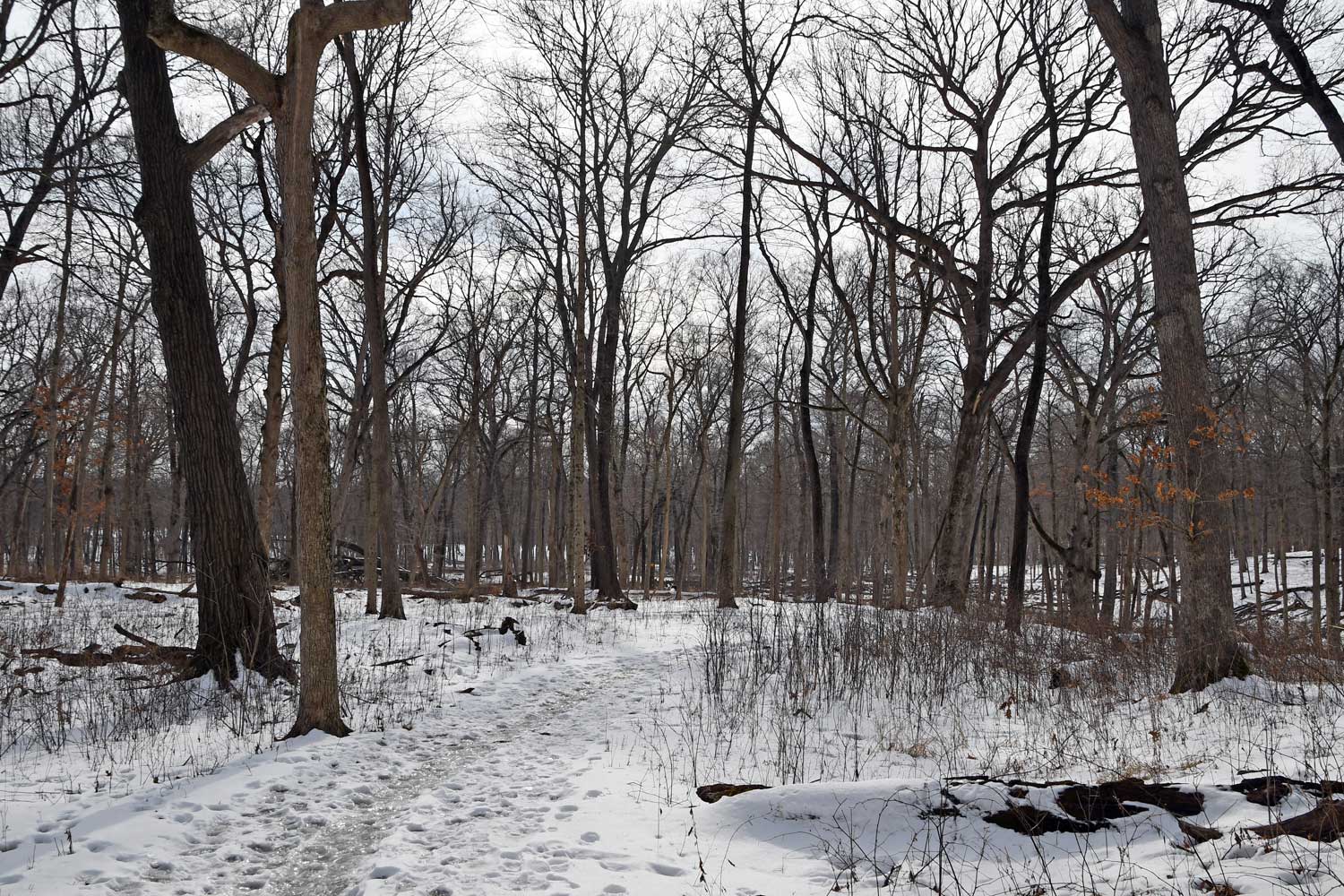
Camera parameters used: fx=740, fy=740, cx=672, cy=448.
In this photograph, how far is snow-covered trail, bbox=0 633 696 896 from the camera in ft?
10.7

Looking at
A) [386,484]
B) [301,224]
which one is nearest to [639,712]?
[301,224]

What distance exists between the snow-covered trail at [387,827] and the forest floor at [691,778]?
0.02m

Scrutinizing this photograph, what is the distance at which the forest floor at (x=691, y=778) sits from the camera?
3.16 m

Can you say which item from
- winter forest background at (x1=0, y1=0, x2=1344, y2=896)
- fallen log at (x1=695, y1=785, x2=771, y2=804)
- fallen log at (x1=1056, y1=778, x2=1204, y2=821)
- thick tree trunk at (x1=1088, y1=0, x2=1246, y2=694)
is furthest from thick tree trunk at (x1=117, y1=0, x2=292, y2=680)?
thick tree trunk at (x1=1088, y1=0, x2=1246, y2=694)

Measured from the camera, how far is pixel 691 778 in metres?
4.67

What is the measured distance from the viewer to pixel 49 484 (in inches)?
763

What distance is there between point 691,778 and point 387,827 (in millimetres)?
1794

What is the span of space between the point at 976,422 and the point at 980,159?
509 cm

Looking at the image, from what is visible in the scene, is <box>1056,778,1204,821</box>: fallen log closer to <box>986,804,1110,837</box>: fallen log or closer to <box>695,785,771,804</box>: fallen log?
<box>986,804,1110,837</box>: fallen log

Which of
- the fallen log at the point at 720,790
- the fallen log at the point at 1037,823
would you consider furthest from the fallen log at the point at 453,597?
the fallen log at the point at 1037,823

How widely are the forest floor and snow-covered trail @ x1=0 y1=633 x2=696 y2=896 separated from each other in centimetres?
2

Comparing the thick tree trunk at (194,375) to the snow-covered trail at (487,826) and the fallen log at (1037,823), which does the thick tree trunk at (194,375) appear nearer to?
the snow-covered trail at (487,826)

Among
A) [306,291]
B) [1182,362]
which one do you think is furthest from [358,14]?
[1182,362]

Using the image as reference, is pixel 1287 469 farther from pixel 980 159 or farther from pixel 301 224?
pixel 301 224
